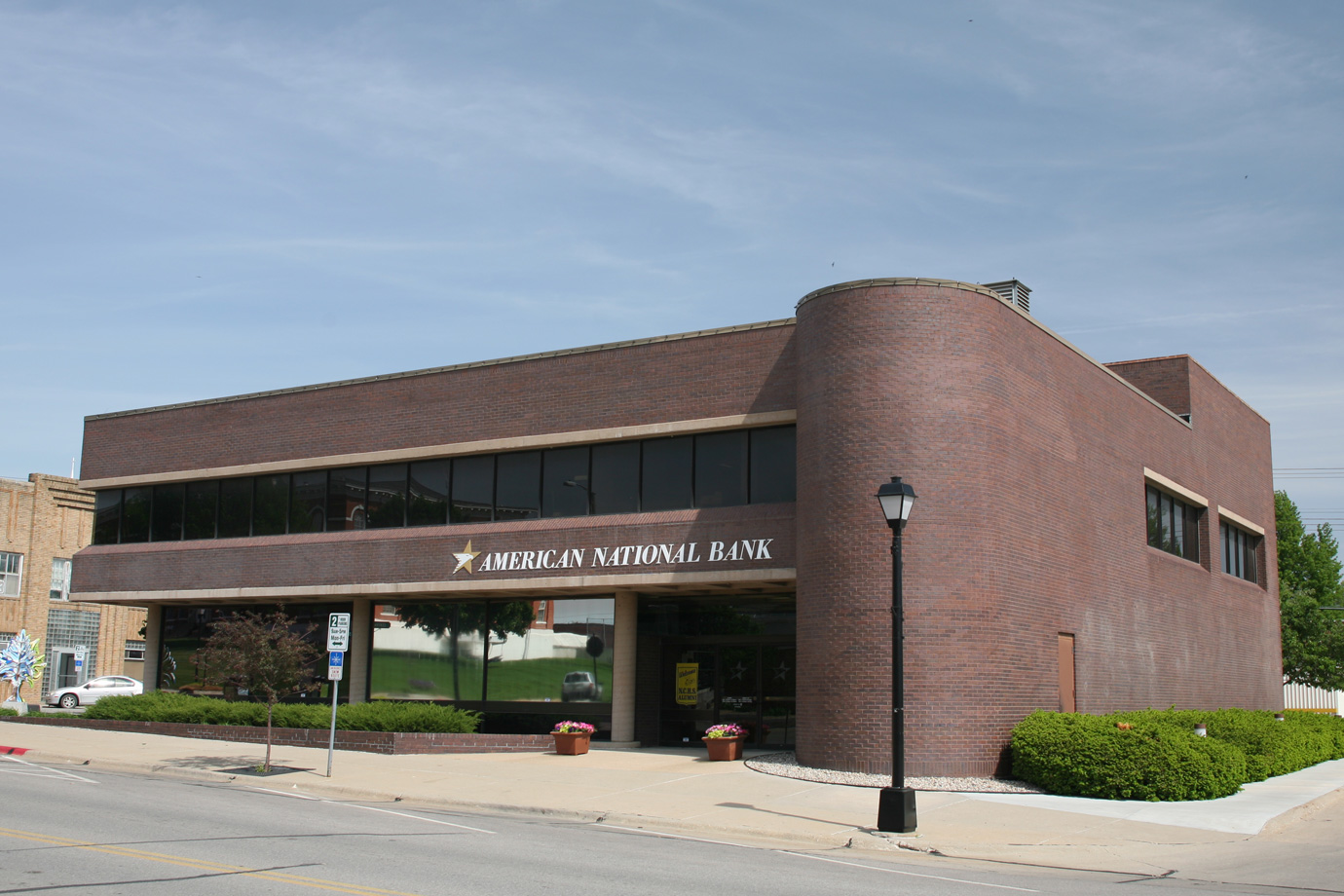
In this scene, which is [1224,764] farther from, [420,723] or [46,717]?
[46,717]

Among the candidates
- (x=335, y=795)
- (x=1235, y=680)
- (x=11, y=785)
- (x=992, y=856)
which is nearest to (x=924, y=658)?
(x=992, y=856)

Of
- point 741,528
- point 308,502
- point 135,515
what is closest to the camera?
point 741,528

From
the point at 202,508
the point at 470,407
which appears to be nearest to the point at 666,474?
the point at 470,407

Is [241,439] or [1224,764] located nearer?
[1224,764]

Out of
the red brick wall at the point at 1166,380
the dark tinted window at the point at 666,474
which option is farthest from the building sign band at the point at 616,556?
the red brick wall at the point at 1166,380

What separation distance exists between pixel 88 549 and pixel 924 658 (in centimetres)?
2524

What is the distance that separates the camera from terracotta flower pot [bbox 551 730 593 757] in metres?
24.2

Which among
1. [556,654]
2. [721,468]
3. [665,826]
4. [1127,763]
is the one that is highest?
[721,468]

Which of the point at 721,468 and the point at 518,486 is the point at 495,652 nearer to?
the point at 518,486

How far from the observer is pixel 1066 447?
24.9 metres

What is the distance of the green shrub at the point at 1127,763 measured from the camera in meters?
18.9

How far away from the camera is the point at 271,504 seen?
31.5 m

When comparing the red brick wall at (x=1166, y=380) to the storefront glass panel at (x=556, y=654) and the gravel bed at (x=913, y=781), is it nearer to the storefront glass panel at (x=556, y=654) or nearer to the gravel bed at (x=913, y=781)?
the gravel bed at (x=913, y=781)

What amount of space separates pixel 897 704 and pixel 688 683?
11.7 meters
